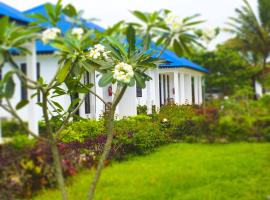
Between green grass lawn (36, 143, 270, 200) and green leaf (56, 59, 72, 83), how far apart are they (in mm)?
1583

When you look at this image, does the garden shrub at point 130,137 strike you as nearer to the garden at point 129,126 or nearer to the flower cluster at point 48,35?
the garden at point 129,126

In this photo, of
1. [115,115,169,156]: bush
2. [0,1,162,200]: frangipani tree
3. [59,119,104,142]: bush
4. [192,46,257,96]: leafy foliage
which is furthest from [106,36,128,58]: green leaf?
[115,115,169,156]: bush

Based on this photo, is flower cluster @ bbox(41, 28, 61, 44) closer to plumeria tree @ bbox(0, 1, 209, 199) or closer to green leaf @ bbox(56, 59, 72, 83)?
plumeria tree @ bbox(0, 1, 209, 199)

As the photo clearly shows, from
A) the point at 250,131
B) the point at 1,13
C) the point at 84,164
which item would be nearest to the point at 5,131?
the point at 1,13

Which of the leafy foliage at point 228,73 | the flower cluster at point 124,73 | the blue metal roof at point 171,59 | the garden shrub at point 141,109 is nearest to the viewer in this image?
the flower cluster at point 124,73

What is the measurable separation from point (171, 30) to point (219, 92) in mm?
3508

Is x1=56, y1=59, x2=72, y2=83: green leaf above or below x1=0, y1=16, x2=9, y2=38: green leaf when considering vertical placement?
below

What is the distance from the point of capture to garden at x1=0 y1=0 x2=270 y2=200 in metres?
1.86

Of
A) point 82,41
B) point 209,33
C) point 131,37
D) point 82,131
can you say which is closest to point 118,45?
point 131,37

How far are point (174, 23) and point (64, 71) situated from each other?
0.66 m

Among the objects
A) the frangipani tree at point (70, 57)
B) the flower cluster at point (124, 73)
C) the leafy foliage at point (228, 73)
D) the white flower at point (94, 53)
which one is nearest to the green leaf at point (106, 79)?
the frangipani tree at point (70, 57)

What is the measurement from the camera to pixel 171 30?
1809 millimetres

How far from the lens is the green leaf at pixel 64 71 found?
213 centimetres

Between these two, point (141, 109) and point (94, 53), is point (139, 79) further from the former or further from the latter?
point (141, 109)
